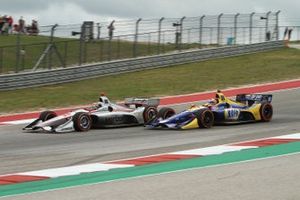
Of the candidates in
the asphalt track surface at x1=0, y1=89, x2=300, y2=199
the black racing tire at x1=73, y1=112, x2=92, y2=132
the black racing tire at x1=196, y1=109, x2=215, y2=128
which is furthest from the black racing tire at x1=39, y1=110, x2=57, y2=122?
the black racing tire at x1=196, y1=109, x2=215, y2=128

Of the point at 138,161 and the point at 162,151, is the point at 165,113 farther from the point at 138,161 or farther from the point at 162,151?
the point at 138,161

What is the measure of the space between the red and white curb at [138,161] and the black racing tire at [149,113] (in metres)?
4.21

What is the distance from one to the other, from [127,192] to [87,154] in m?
3.68

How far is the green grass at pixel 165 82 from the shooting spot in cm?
2267

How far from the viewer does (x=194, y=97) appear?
891 inches

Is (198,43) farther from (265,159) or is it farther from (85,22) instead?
(265,159)

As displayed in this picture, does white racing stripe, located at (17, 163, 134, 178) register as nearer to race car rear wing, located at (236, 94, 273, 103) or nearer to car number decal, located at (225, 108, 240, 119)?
car number decal, located at (225, 108, 240, 119)

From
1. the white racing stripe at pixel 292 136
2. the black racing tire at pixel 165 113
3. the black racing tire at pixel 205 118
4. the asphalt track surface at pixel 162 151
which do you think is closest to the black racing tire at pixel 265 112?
the asphalt track surface at pixel 162 151

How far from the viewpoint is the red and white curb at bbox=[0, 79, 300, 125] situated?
727 inches

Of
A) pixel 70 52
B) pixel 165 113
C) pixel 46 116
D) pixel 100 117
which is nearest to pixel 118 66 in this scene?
pixel 70 52

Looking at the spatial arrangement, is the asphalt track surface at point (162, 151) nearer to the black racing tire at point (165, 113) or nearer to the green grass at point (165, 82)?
the black racing tire at point (165, 113)

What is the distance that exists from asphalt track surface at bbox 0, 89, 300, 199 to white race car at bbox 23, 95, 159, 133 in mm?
310

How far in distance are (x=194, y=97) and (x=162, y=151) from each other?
470 inches

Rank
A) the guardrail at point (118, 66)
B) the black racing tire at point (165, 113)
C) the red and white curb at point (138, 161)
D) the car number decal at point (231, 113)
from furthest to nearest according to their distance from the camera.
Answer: the guardrail at point (118, 66), the black racing tire at point (165, 113), the car number decal at point (231, 113), the red and white curb at point (138, 161)
